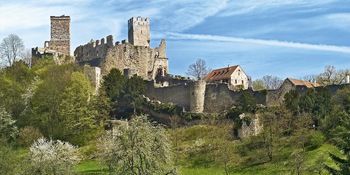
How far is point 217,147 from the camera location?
56250 mm

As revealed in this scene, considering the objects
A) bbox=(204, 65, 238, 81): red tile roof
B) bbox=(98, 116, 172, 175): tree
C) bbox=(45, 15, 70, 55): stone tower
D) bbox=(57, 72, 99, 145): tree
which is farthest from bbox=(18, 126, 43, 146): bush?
bbox=(98, 116, 172, 175): tree

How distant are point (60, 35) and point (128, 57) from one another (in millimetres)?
9466

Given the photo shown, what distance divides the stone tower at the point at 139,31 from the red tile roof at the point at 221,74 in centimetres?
900

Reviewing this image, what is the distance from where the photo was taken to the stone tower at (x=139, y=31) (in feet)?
284

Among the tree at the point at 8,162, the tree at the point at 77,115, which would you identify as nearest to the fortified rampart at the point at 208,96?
the tree at the point at 77,115

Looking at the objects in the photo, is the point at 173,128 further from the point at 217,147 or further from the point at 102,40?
the point at 102,40

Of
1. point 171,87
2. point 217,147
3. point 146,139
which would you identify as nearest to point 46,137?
point 171,87

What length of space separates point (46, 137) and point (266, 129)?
21.3 m

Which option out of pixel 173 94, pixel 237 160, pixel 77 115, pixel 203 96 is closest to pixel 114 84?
pixel 173 94

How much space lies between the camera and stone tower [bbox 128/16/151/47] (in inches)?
3410

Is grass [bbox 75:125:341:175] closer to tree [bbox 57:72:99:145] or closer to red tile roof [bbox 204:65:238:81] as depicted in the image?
tree [bbox 57:72:99:145]

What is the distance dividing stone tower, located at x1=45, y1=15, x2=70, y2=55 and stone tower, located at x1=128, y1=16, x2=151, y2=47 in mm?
7189

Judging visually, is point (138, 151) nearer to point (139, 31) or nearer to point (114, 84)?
point (114, 84)

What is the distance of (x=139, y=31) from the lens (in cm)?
8706
